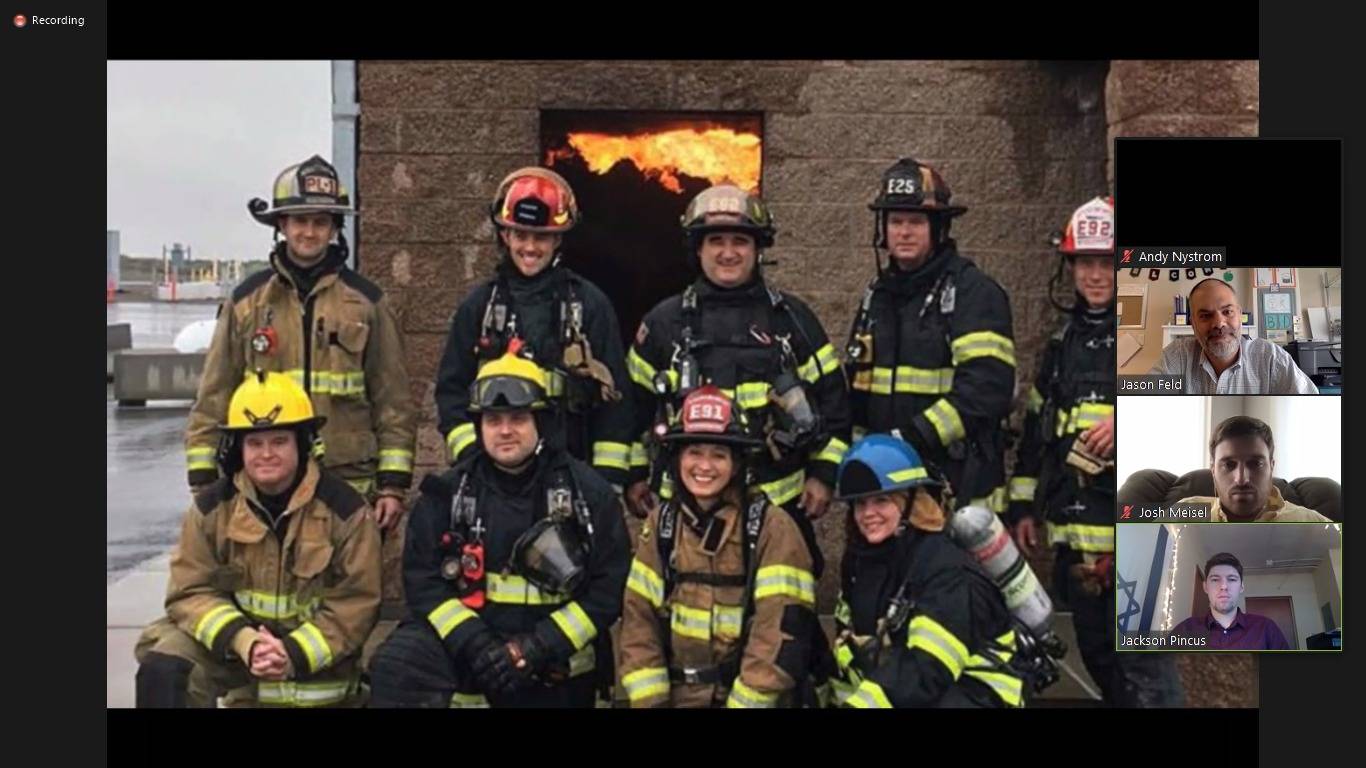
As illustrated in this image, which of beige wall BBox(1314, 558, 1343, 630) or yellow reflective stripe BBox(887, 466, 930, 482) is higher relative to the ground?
yellow reflective stripe BBox(887, 466, 930, 482)

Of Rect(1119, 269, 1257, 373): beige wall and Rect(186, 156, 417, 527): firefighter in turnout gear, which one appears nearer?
Rect(1119, 269, 1257, 373): beige wall

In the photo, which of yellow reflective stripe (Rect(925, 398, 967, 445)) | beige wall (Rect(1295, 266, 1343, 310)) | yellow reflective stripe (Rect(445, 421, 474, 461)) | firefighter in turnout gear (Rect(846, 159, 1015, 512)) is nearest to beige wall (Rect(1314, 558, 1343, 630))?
beige wall (Rect(1295, 266, 1343, 310))

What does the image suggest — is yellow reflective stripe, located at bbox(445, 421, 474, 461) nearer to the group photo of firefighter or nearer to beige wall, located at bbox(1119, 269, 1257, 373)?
the group photo of firefighter

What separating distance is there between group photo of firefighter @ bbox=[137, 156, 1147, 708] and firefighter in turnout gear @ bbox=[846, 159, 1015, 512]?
0.01 m

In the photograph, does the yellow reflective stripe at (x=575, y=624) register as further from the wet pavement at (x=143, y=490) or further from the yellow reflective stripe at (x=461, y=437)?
the wet pavement at (x=143, y=490)

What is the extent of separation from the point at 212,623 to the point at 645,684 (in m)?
1.65

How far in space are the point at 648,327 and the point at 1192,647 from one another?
248 cm

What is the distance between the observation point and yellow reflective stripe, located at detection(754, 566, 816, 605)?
6398 mm

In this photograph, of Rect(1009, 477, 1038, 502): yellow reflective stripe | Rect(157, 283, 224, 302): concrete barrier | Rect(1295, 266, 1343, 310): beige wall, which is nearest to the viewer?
Rect(1295, 266, 1343, 310): beige wall

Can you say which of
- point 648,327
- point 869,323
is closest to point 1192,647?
point 869,323

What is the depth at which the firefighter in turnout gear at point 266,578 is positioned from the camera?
21.6 feet

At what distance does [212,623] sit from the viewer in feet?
21.5

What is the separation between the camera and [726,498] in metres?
6.55

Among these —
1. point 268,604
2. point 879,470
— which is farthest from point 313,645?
point 879,470
